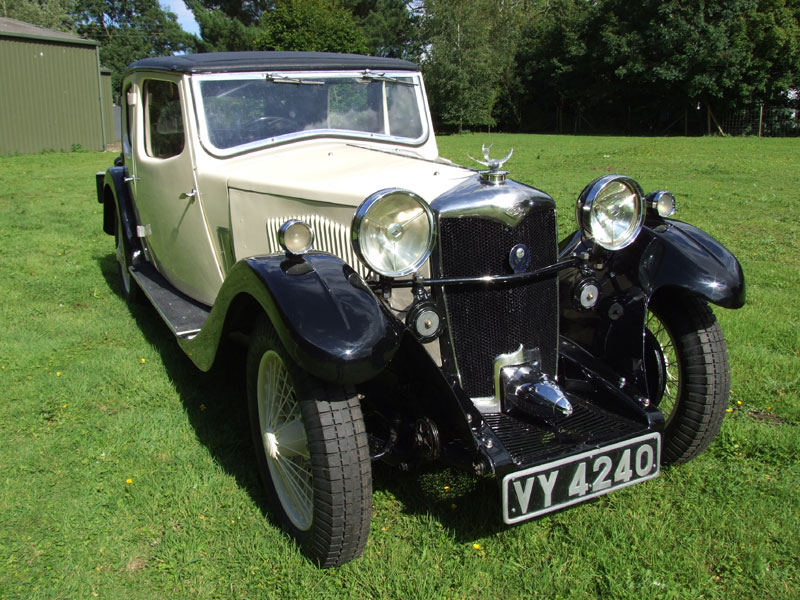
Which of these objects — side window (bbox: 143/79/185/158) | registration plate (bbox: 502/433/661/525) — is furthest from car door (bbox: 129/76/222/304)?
registration plate (bbox: 502/433/661/525)

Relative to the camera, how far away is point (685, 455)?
265 cm

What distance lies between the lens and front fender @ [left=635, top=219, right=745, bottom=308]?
99.4 inches

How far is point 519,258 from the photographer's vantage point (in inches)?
91.1

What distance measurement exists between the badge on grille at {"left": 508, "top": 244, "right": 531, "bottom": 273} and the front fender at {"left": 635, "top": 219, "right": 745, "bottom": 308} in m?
0.62

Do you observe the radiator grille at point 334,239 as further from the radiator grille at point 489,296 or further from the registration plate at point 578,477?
the registration plate at point 578,477

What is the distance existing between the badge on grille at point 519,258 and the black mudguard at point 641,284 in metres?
0.48

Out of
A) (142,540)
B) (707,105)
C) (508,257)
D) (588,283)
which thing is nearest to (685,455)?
(588,283)

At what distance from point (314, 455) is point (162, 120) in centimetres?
258

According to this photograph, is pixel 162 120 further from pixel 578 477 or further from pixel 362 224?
pixel 578 477

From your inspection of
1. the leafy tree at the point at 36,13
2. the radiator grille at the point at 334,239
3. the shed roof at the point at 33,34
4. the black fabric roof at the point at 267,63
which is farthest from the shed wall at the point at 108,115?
the leafy tree at the point at 36,13

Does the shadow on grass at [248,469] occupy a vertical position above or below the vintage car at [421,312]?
below

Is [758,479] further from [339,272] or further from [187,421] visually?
[187,421]

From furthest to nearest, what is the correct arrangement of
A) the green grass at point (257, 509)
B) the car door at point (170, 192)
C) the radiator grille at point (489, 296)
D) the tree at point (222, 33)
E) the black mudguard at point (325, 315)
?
1. the tree at point (222, 33)
2. the car door at point (170, 192)
3. the radiator grille at point (489, 296)
4. the green grass at point (257, 509)
5. the black mudguard at point (325, 315)

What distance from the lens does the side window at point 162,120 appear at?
3.47 metres
